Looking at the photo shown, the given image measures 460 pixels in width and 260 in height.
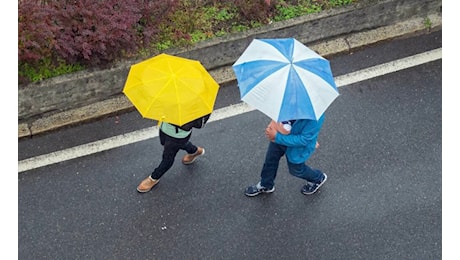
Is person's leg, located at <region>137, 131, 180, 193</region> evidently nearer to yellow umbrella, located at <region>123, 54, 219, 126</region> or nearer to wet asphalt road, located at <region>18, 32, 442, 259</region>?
wet asphalt road, located at <region>18, 32, 442, 259</region>

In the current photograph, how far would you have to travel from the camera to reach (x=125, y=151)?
6.66m

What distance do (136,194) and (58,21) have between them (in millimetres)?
2111

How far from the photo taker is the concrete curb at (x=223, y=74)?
22.4 feet

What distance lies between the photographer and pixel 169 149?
233 inches

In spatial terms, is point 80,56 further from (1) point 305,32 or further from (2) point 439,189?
(2) point 439,189

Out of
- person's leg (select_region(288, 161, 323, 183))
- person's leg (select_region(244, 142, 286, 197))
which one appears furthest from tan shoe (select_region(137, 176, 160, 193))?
person's leg (select_region(288, 161, 323, 183))

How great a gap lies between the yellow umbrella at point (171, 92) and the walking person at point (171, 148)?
31 centimetres

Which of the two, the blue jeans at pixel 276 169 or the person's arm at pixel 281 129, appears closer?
the person's arm at pixel 281 129

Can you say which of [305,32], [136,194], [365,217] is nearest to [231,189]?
[136,194]

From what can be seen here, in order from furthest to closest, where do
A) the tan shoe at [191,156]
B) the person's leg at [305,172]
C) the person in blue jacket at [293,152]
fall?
the tan shoe at [191,156] < the person's leg at [305,172] < the person in blue jacket at [293,152]

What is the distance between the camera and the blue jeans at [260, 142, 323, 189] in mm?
5863

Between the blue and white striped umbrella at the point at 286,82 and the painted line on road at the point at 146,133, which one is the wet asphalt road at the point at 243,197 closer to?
the painted line on road at the point at 146,133

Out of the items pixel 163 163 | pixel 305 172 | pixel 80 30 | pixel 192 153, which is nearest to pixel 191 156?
pixel 192 153

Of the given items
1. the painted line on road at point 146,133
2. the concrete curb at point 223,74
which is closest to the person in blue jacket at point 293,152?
the painted line on road at point 146,133
